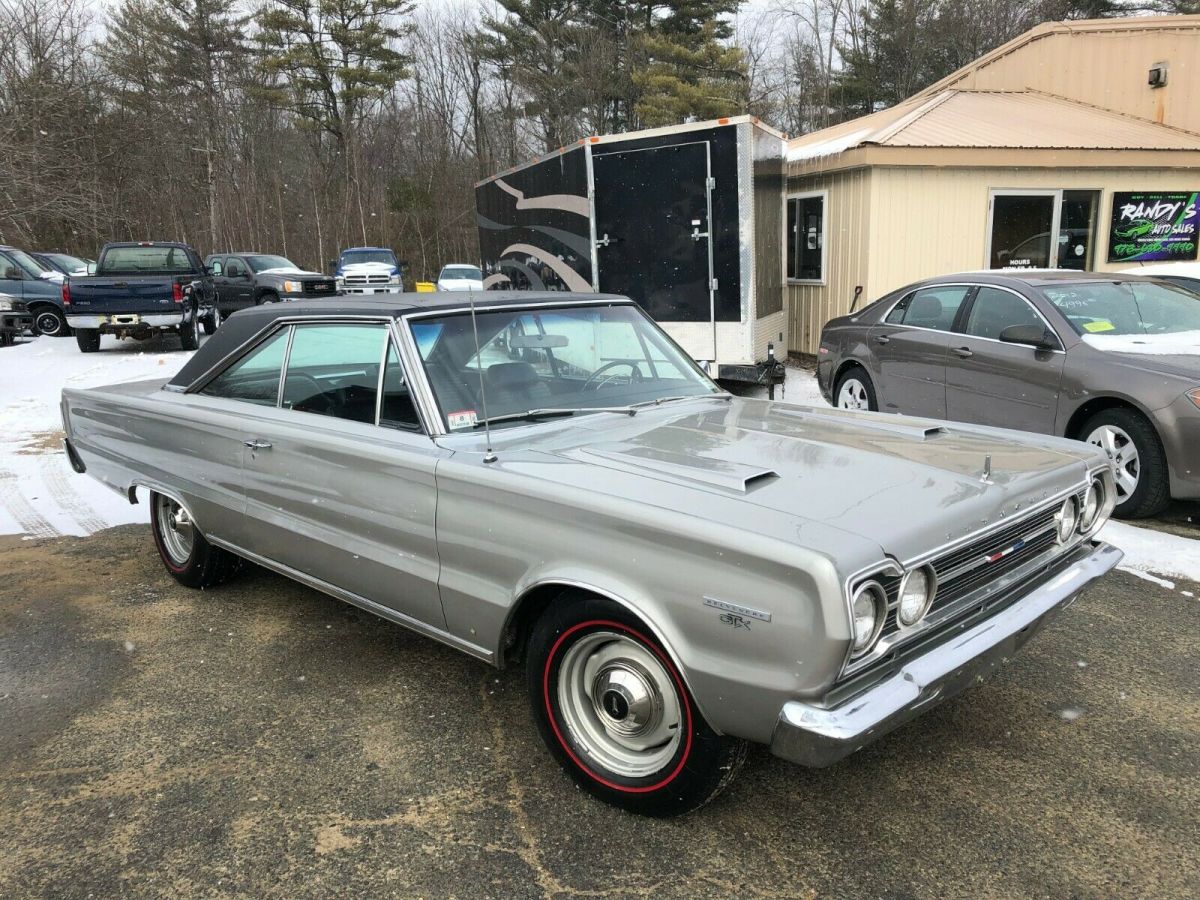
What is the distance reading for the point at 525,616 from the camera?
9.21ft

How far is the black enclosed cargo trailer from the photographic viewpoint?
333 inches

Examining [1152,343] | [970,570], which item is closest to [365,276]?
[1152,343]

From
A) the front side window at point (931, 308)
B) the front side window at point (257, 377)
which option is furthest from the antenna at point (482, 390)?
the front side window at point (931, 308)

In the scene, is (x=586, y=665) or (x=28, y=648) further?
(x=28, y=648)

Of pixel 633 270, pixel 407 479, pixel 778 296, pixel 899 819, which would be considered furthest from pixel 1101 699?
pixel 778 296

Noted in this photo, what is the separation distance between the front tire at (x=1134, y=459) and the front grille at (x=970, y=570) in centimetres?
270

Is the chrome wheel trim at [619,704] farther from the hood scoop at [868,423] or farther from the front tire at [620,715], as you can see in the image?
the hood scoop at [868,423]

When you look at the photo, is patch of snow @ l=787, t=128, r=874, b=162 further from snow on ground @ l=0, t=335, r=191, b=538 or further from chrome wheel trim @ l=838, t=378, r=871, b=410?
snow on ground @ l=0, t=335, r=191, b=538

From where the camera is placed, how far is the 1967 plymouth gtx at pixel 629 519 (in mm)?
2158

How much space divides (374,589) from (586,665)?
986 millimetres

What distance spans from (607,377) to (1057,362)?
355 cm

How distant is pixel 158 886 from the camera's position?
2396 mm

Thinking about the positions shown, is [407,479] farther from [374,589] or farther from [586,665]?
[586,665]

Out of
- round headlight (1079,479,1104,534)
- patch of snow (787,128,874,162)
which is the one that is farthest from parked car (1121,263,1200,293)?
round headlight (1079,479,1104,534)
